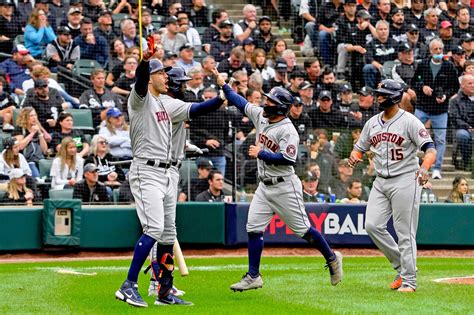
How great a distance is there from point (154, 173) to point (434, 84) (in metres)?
10.6

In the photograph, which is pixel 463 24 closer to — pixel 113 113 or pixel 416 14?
pixel 416 14

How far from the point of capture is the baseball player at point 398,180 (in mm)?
10320

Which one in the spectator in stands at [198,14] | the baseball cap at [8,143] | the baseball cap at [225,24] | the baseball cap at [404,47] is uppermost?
the spectator in stands at [198,14]

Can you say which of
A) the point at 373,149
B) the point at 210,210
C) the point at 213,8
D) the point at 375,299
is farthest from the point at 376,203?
the point at 213,8

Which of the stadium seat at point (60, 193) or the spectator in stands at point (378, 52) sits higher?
the spectator in stands at point (378, 52)

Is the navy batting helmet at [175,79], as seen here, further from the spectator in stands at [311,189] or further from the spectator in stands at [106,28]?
the spectator in stands at [106,28]

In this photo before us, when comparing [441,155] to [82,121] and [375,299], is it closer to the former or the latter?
[82,121]

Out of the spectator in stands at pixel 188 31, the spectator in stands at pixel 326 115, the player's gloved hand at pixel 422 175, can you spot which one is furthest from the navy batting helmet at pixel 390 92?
the spectator in stands at pixel 188 31

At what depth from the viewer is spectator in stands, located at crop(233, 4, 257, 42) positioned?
2033 cm

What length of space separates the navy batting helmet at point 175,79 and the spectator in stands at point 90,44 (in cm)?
923

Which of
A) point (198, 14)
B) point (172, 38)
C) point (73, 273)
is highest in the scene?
point (198, 14)

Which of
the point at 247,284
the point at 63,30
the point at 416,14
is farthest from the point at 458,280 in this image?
the point at 416,14

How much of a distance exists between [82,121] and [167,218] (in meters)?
7.92

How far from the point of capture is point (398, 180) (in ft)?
34.2
